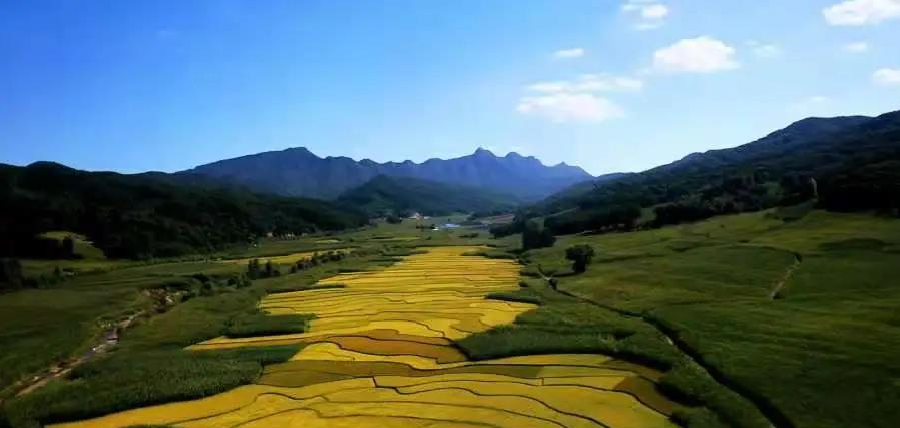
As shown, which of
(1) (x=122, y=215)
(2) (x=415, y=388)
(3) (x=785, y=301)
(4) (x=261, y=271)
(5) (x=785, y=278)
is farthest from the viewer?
(1) (x=122, y=215)

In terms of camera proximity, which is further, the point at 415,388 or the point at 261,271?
the point at 261,271

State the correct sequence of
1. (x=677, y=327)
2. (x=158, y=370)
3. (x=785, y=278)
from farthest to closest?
(x=785, y=278)
(x=677, y=327)
(x=158, y=370)

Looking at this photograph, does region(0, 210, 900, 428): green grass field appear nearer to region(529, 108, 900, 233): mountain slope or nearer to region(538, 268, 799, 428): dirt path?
region(538, 268, 799, 428): dirt path

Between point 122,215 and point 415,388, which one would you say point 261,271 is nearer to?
point 122,215

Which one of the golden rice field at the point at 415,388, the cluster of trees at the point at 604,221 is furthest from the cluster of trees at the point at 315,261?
the cluster of trees at the point at 604,221

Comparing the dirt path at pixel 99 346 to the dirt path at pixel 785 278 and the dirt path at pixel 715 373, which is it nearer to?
the dirt path at pixel 715 373

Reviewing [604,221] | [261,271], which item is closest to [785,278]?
[261,271]
